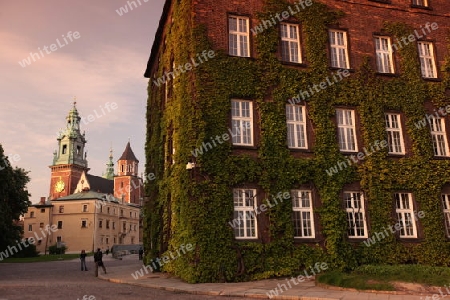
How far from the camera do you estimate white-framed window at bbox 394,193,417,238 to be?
803 inches

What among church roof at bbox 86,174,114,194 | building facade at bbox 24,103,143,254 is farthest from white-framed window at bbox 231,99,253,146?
church roof at bbox 86,174,114,194

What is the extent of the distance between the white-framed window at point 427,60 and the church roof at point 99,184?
114 meters

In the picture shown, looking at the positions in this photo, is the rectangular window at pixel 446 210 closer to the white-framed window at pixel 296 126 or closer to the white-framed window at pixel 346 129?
the white-framed window at pixel 346 129

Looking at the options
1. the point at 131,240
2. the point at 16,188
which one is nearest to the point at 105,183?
the point at 131,240

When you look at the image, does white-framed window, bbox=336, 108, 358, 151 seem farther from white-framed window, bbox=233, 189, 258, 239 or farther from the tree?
the tree

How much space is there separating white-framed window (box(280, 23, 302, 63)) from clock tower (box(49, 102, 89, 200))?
350ft

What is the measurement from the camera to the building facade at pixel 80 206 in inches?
3617

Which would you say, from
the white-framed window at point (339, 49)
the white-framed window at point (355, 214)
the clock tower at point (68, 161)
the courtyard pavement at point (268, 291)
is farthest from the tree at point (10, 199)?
the clock tower at point (68, 161)

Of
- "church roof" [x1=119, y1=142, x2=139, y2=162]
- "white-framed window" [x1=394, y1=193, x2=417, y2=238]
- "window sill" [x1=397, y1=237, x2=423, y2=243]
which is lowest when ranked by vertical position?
"window sill" [x1=397, y1=237, x2=423, y2=243]

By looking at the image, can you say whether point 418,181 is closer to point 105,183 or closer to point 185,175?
point 185,175

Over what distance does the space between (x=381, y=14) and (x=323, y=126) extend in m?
8.36

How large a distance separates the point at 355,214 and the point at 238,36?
34.8 feet

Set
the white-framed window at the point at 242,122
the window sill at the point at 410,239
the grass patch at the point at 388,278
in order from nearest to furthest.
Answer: the grass patch at the point at 388,278, the white-framed window at the point at 242,122, the window sill at the point at 410,239

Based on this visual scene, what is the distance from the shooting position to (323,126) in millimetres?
20609
